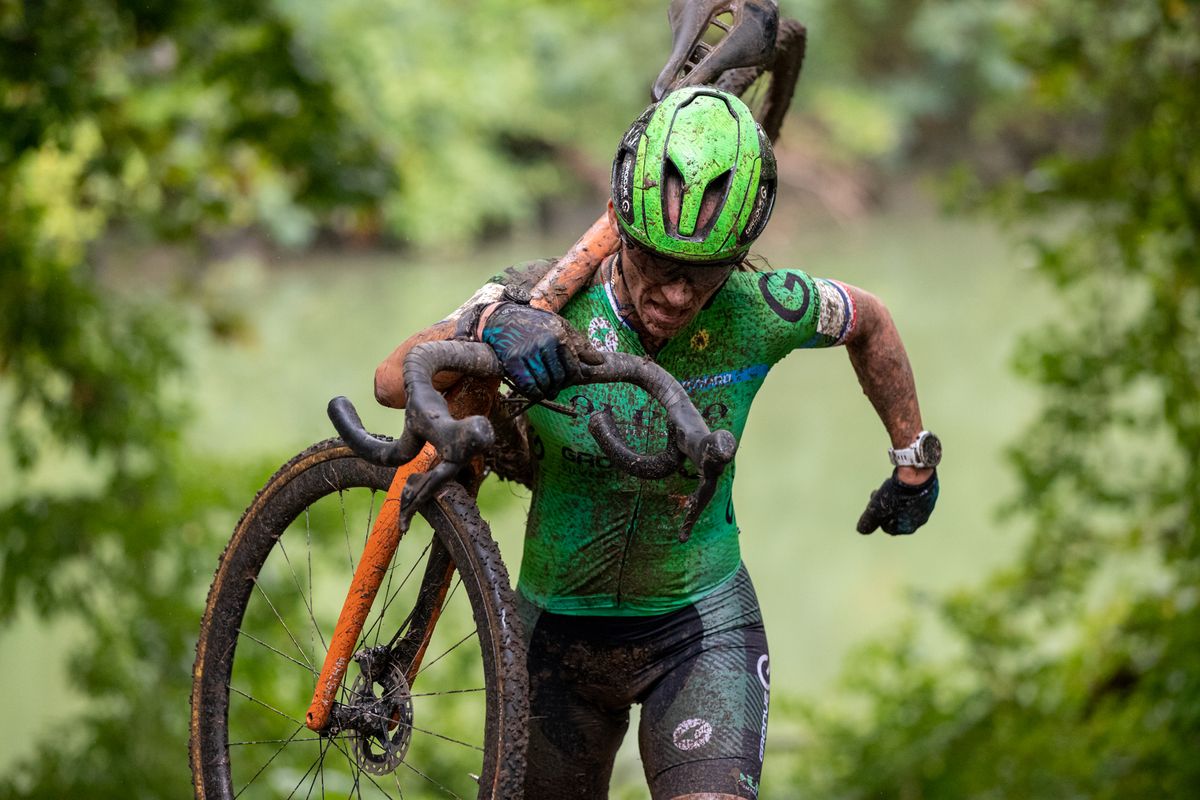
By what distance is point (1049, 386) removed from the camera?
7.51 m

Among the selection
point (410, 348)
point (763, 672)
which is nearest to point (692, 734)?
point (763, 672)

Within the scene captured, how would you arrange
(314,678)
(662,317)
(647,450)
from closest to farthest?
(662,317) → (647,450) → (314,678)

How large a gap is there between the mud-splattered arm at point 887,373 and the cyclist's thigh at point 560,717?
2.58 feet

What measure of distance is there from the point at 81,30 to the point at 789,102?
3.34 meters

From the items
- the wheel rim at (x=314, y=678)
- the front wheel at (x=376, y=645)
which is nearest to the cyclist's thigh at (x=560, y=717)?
the front wheel at (x=376, y=645)

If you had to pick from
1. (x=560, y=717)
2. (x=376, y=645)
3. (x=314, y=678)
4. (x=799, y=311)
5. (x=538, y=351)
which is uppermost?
(x=314, y=678)

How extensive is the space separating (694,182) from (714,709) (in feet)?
3.33

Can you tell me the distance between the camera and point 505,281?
2980mm

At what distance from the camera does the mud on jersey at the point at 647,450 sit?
3008 mm

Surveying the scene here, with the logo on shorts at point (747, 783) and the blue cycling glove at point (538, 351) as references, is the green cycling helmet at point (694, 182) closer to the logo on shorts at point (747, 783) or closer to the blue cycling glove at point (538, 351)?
the blue cycling glove at point (538, 351)

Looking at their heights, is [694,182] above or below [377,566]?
above

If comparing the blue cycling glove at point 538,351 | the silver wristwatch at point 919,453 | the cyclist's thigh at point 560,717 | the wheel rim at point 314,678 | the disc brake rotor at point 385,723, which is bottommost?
the disc brake rotor at point 385,723

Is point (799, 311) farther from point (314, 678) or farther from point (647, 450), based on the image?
point (314, 678)

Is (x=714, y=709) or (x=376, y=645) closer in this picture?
(x=376, y=645)
